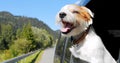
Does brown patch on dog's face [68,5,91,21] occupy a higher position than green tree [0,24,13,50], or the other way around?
brown patch on dog's face [68,5,91,21]

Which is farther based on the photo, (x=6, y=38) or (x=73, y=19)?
(x=6, y=38)

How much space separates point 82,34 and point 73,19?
266mm

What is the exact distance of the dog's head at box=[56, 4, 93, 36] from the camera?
4.59m

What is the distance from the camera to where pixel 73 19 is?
14.9 ft

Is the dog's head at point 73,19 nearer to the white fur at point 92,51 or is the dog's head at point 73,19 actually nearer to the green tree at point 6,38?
the white fur at point 92,51

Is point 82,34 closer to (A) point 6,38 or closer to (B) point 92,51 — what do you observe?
(B) point 92,51

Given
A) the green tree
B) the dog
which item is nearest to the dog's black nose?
the dog

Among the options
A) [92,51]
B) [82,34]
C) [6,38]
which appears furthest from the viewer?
[6,38]

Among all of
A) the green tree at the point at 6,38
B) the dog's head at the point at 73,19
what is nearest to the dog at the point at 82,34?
the dog's head at the point at 73,19

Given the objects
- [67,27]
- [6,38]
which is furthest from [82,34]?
[6,38]

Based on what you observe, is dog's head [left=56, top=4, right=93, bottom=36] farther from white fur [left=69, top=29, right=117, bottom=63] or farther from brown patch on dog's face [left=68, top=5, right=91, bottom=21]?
white fur [left=69, top=29, right=117, bottom=63]

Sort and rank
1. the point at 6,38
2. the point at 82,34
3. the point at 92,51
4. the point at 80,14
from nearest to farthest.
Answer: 1. the point at 92,51
2. the point at 80,14
3. the point at 82,34
4. the point at 6,38

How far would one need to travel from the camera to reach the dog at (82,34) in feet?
14.8

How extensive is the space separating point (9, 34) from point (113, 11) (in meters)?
167
